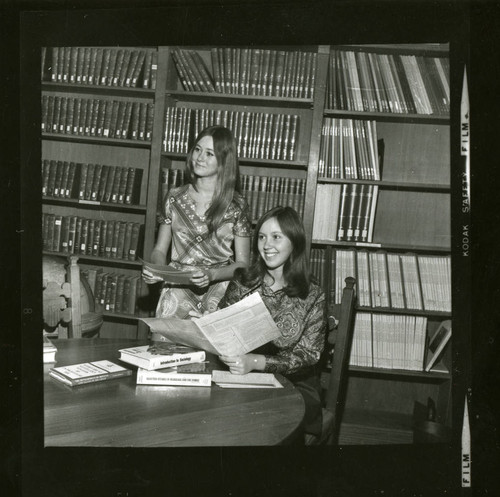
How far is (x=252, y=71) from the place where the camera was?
8.12 feet

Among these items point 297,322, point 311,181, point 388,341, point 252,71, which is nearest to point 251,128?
point 252,71

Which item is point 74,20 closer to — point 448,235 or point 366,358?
point 448,235

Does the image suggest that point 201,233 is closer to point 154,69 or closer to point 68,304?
point 68,304

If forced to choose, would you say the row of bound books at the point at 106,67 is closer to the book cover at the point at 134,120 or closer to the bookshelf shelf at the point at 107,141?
the book cover at the point at 134,120

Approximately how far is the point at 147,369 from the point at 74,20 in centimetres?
121

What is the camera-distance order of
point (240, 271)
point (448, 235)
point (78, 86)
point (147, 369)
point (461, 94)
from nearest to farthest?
point (147, 369) < point (461, 94) < point (448, 235) < point (240, 271) < point (78, 86)

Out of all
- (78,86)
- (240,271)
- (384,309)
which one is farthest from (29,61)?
(384,309)

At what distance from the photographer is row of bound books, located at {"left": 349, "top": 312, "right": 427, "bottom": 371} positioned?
8.00 ft

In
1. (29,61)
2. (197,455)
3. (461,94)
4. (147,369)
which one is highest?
(29,61)

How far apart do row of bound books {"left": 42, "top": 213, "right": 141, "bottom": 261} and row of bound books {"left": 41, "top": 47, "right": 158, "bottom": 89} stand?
25.8 inches

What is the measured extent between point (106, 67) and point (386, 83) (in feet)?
4.27

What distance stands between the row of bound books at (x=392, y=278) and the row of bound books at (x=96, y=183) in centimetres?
111

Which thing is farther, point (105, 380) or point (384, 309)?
point (384, 309)

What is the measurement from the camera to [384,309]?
2469mm
